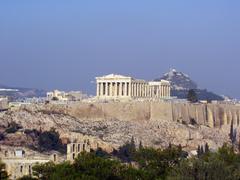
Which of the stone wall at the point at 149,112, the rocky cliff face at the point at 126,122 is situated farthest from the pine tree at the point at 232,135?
the stone wall at the point at 149,112

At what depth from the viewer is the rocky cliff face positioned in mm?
123181

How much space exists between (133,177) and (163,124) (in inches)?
3179

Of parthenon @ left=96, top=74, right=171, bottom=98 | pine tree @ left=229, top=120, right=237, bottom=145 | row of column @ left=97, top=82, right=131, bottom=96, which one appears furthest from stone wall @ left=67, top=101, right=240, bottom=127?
row of column @ left=97, top=82, right=131, bottom=96

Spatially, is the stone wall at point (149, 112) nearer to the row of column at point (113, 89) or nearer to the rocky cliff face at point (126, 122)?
→ the rocky cliff face at point (126, 122)

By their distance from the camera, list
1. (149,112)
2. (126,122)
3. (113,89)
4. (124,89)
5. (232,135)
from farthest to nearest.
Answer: (113,89) < (124,89) < (232,135) < (149,112) < (126,122)

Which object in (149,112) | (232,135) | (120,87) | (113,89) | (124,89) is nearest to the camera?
(149,112)

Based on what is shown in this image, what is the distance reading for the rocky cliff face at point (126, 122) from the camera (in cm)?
12318

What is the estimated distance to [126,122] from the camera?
13725 centimetres

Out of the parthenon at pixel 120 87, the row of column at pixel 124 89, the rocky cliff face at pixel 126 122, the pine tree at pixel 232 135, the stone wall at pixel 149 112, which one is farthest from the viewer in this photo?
the row of column at pixel 124 89

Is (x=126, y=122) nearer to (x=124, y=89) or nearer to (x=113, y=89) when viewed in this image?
(x=124, y=89)

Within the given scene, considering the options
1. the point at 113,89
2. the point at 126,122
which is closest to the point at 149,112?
the point at 126,122

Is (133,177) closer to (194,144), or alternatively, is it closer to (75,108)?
(194,144)

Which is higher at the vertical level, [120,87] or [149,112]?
[120,87]

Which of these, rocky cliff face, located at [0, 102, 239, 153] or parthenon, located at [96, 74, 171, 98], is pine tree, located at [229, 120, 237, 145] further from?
parthenon, located at [96, 74, 171, 98]
